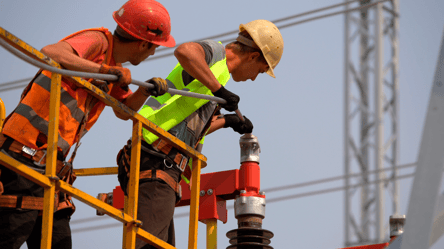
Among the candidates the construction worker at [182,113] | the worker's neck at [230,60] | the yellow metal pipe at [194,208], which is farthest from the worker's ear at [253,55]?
the yellow metal pipe at [194,208]

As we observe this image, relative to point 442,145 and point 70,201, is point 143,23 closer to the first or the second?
point 70,201

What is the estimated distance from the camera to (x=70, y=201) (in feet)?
12.5

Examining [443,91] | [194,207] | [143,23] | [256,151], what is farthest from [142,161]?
[443,91]

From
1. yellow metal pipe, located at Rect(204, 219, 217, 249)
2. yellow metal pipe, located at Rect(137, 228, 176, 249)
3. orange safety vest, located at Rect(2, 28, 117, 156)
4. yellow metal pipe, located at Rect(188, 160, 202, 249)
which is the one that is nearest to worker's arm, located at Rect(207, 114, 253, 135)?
yellow metal pipe, located at Rect(188, 160, 202, 249)

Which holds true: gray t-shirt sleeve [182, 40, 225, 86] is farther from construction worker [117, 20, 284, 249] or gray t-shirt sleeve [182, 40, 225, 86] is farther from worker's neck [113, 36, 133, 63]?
worker's neck [113, 36, 133, 63]

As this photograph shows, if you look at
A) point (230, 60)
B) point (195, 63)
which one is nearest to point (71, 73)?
point (195, 63)

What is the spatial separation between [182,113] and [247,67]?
62cm

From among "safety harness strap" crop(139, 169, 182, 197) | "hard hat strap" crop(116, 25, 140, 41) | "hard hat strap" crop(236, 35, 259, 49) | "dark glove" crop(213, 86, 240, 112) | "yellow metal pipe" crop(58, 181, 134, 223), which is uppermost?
"hard hat strap" crop(236, 35, 259, 49)

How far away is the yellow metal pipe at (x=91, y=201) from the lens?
3.28 metres

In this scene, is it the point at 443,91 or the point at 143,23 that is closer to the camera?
the point at 443,91

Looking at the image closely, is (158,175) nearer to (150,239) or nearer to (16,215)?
(150,239)

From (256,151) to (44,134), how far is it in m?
1.83

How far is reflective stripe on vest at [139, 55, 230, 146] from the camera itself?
4.07 m

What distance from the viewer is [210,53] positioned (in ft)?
13.6
